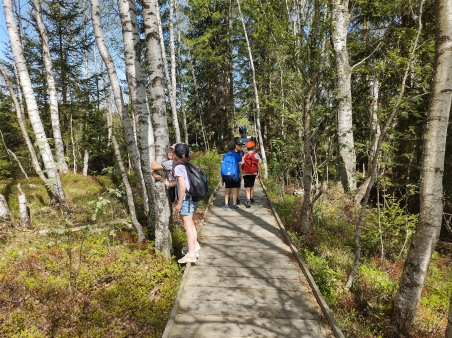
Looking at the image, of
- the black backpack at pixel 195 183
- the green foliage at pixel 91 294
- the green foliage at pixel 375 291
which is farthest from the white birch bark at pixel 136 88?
the green foliage at pixel 375 291

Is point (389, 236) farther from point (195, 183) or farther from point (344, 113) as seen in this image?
point (195, 183)

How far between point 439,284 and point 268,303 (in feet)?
17.0

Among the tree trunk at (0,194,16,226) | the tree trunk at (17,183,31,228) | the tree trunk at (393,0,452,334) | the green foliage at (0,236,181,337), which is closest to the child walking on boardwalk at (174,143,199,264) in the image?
→ the green foliage at (0,236,181,337)

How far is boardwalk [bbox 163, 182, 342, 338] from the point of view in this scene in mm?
3236

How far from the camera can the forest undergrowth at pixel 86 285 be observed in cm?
349

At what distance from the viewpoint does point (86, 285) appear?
169 inches

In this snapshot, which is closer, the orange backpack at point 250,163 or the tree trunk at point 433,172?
the tree trunk at point 433,172

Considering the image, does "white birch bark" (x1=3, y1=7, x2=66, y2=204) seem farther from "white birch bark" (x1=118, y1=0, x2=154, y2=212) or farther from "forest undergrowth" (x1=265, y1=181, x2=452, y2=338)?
"forest undergrowth" (x1=265, y1=181, x2=452, y2=338)

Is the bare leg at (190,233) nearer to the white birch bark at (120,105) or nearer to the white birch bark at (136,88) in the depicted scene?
the white birch bark at (136,88)

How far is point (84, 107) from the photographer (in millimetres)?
15672

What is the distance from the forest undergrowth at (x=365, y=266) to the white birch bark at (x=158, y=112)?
3.07m

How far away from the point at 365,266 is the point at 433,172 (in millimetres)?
3294

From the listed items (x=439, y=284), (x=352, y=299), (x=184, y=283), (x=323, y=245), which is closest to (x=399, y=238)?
(x=439, y=284)

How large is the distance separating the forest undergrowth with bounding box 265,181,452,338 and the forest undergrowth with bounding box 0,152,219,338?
9.44ft
